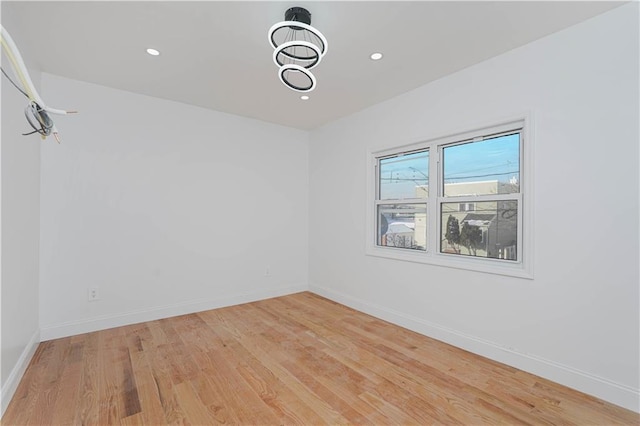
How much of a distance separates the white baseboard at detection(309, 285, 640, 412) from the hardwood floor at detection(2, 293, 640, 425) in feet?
0.20

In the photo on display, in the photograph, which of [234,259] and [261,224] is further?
[261,224]

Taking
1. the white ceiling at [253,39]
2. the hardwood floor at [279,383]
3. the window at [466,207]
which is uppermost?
the white ceiling at [253,39]

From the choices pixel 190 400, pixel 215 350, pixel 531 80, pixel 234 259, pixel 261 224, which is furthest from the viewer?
pixel 261 224

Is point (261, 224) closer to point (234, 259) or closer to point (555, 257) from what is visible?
point (234, 259)

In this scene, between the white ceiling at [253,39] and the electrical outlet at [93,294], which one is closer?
the white ceiling at [253,39]

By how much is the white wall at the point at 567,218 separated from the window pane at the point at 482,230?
9.6 inches

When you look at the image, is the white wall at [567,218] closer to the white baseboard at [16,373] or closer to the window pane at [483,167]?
the window pane at [483,167]

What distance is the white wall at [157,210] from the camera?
120 inches

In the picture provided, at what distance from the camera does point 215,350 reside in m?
2.77

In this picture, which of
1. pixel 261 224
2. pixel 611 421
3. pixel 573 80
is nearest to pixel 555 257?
pixel 611 421

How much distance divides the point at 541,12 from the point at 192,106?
3553 millimetres

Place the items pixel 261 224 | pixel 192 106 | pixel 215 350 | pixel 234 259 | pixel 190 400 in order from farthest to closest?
pixel 261 224, pixel 234 259, pixel 192 106, pixel 215 350, pixel 190 400

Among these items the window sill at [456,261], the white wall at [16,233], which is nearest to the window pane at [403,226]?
the window sill at [456,261]

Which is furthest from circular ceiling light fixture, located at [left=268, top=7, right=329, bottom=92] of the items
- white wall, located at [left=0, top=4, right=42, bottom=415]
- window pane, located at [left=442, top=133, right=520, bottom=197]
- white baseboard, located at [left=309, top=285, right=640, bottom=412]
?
white baseboard, located at [left=309, top=285, right=640, bottom=412]
